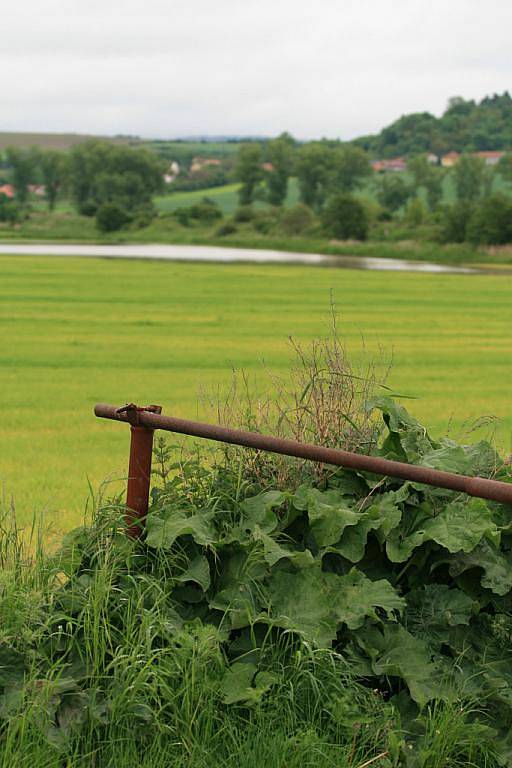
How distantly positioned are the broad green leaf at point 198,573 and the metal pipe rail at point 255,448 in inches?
12.7

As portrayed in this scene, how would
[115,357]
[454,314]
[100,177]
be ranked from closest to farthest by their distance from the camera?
[115,357], [454,314], [100,177]

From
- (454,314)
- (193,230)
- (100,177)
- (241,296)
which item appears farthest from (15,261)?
(100,177)

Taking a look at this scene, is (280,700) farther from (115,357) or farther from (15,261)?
(15,261)

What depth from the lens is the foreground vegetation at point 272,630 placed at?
3803 millimetres

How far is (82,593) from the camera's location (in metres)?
Result: 4.27

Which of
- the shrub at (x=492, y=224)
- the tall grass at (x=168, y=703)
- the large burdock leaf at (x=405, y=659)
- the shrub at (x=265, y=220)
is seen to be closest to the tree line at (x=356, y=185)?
the shrub at (x=492, y=224)

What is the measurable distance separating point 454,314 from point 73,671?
32.0m

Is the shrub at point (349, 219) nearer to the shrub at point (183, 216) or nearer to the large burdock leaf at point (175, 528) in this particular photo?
the shrub at point (183, 216)

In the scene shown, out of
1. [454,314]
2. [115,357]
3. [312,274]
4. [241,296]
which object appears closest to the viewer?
[115,357]

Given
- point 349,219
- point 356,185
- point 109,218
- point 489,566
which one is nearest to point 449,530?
point 489,566

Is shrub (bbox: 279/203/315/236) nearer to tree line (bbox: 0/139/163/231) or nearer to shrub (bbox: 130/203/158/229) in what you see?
shrub (bbox: 130/203/158/229)

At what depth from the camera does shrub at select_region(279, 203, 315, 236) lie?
134m

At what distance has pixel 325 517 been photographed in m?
4.46

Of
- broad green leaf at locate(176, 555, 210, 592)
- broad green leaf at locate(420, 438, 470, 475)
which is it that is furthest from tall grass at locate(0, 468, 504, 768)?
broad green leaf at locate(420, 438, 470, 475)
